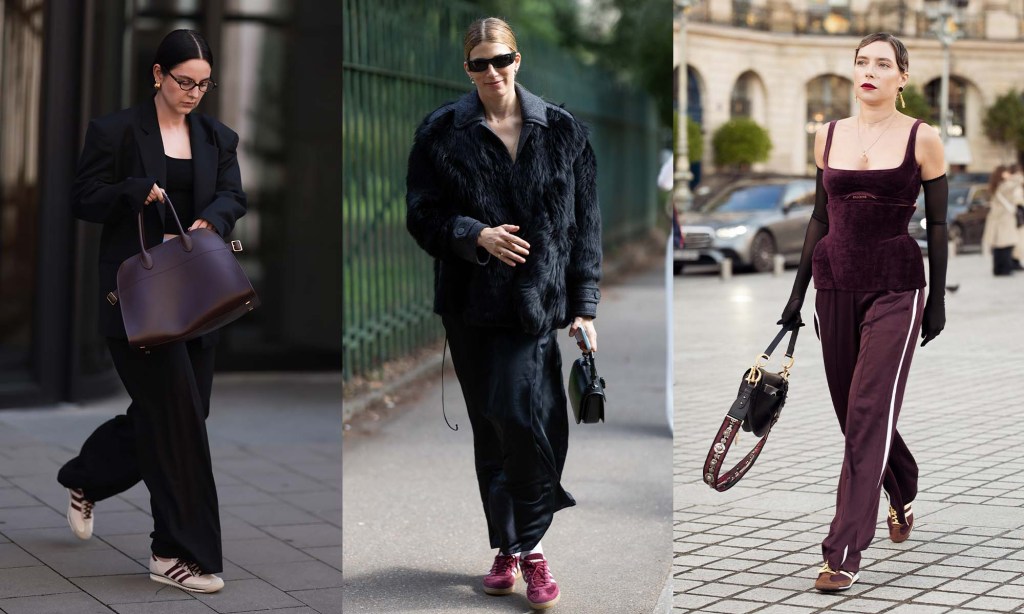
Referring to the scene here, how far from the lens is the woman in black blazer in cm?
491

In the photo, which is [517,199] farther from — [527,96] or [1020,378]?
[1020,378]

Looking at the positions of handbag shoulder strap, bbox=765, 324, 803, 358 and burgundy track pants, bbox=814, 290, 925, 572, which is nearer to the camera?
burgundy track pants, bbox=814, 290, 925, 572

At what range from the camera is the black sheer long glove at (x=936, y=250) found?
186 inches

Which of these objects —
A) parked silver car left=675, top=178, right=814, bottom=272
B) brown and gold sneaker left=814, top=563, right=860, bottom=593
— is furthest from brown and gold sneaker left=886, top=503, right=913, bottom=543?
parked silver car left=675, top=178, right=814, bottom=272

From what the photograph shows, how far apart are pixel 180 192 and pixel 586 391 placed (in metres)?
1.58

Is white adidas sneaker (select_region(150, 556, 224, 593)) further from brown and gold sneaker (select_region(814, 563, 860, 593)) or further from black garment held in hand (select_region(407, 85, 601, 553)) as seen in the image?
brown and gold sneaker (select_region(814, 563, 860, 593))

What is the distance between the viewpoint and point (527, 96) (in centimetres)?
446

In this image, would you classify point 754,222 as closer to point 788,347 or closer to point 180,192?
point 788,347

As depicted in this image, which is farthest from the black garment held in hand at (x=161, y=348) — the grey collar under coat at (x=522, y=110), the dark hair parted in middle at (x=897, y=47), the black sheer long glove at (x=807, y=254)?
the dark hair parted in middle at (x=897, y=47)

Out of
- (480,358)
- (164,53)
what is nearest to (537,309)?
(480,358)

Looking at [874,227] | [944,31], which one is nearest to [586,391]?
[874,227]

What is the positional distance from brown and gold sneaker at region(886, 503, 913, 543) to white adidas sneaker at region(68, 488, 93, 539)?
2929 millimetres

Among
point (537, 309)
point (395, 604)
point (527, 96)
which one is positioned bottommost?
point (395, 604)

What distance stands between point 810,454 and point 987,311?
0.97 m
